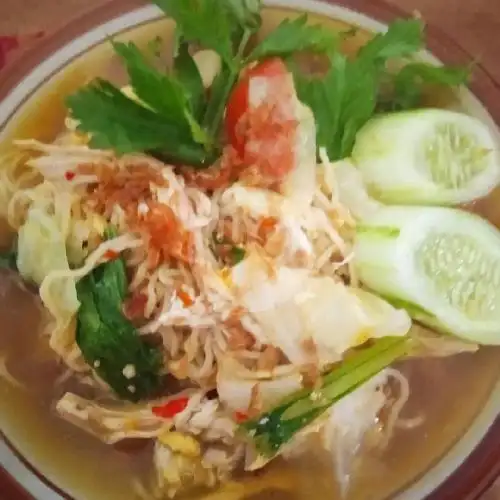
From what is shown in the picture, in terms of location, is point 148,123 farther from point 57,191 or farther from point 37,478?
point 37,478

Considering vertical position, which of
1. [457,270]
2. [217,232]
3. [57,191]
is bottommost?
[457,270]

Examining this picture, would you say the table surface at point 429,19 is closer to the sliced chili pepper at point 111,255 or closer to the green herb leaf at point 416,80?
the green herb leaf at point 416,80

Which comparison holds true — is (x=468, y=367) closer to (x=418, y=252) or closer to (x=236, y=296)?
(x=418, y=252)

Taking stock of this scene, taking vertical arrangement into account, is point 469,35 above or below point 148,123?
below

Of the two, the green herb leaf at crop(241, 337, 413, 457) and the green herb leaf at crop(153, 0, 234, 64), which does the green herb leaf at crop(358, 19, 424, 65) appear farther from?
the green herb leaf at crop(241, 337, 413, 457)

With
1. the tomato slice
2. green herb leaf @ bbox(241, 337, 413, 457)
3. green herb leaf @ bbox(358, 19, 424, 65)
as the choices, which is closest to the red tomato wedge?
the tomato slice

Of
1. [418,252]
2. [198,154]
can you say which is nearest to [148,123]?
[198,154]

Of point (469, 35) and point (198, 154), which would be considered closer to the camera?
point (198, 154)

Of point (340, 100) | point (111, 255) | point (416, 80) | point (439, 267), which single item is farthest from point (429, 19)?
point (111, 255)
